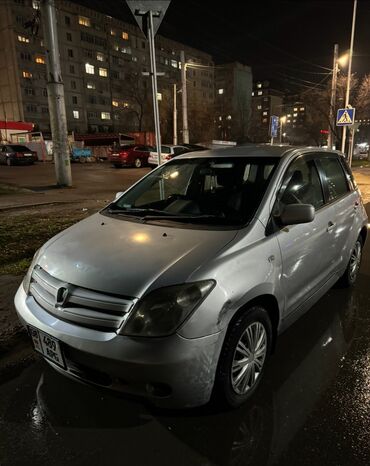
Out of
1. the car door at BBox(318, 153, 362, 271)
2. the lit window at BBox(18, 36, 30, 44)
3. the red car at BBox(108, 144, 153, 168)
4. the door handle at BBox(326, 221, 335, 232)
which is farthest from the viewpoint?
the lit window at BBox(18, 36, 30, 44)

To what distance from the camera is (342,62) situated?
2373 centimetres

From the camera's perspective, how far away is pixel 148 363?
6.63 ft

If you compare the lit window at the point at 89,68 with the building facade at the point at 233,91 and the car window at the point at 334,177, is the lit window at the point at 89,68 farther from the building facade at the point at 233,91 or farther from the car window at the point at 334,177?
the car window at the point at 334,177

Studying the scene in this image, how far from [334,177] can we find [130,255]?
8.98 feet

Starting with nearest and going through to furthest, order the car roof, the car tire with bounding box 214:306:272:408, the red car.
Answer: the car tire with bounding box 214:306:272:408, the car roof, the red car

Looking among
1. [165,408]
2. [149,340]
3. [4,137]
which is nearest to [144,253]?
[149,340]

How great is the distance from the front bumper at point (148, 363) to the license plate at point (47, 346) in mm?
61

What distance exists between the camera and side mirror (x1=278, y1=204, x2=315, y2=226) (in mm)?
2791

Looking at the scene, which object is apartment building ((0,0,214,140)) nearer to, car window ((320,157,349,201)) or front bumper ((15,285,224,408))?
car window ((320,157,349,201))

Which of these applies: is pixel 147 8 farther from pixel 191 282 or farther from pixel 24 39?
pixel 24 39

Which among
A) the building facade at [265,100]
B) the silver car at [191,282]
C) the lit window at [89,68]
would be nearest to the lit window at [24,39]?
the lit window at [89,68]

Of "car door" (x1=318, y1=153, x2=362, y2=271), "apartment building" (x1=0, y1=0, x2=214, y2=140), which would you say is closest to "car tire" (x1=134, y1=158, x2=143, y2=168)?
"car door" (x1=318, y1=153, x2=362, y2=271)

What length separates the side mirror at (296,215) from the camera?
279 cm

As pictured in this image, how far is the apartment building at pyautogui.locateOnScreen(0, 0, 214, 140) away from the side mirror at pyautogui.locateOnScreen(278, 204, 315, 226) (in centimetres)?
5784
